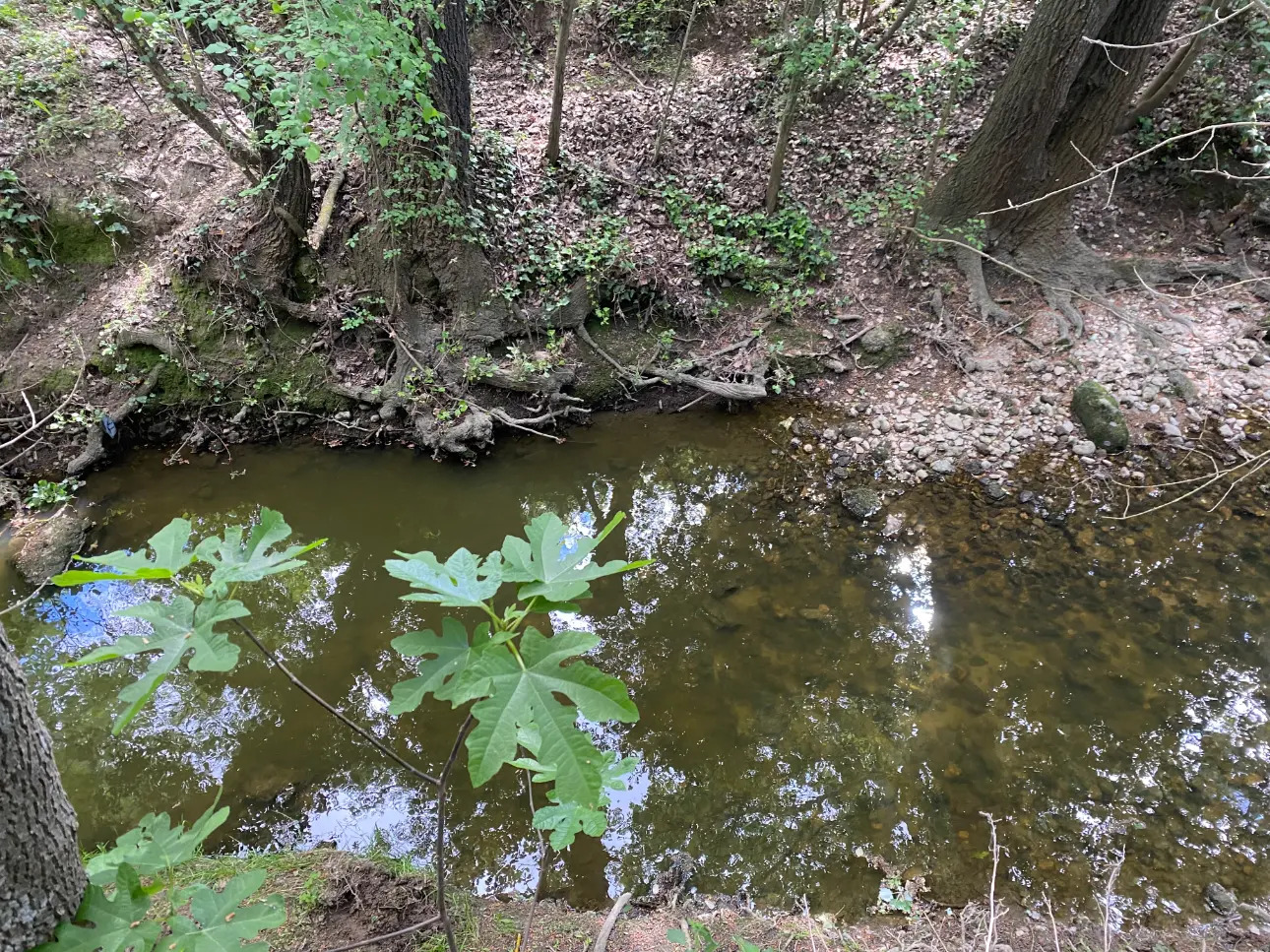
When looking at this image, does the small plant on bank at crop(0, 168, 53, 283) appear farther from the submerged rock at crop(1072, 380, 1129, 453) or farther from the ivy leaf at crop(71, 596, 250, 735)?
the submerged rock at crop(1072, 380, 1129, 453)

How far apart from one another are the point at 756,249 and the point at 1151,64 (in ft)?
18.4

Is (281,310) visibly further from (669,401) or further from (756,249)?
(756,249)

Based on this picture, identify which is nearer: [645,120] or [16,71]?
[16,71]

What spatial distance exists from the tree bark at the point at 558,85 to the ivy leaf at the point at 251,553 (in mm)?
7115

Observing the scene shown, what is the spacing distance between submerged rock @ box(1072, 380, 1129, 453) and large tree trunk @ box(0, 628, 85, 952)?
719 centimetres

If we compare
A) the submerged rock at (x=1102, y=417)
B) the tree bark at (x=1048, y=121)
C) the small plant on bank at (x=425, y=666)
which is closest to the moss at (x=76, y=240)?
the small plant on bank at (x=425, y=666)

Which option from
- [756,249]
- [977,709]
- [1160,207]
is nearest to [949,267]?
[756,249]

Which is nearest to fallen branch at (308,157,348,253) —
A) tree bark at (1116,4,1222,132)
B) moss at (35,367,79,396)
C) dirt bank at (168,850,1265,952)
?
moss at (35,367,79,396)

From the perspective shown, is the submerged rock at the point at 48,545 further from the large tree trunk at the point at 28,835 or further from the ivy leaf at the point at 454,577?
the ivy leaf at the point at 454,577

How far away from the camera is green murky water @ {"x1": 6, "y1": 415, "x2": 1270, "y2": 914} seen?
3.43 m

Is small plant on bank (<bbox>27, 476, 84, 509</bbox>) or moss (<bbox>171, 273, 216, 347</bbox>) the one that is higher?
moss (<bbox>171, 273, 216, 347</bbox>)

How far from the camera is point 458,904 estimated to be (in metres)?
2.82

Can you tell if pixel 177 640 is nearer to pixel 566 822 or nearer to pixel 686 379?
pixel 566 822

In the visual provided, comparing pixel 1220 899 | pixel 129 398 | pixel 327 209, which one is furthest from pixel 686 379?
pixel 129 398
